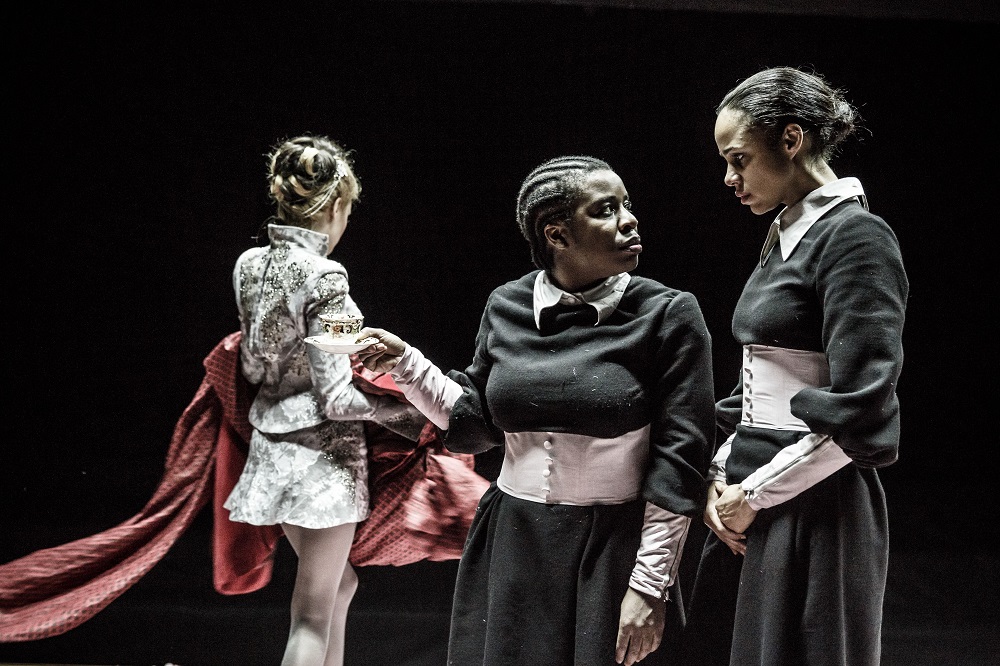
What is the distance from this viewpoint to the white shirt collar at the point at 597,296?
1640 millimetres

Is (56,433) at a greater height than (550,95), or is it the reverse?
(550,95)

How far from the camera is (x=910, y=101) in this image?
9.00ft

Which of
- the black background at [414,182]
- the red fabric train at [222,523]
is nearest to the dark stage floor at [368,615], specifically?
the black background at [414,182]

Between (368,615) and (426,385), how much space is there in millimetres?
1547

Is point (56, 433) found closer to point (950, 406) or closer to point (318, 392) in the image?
point (318, 392)

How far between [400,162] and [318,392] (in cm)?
97

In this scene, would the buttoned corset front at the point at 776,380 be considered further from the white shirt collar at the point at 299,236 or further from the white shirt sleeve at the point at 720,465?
the white shirt collar at the point at 299,236

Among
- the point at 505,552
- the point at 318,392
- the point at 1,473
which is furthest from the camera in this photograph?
the point at 1,473

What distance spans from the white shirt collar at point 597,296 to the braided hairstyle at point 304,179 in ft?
2.69

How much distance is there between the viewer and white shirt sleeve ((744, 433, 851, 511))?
151 cm

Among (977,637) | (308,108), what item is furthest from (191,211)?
(977,637)

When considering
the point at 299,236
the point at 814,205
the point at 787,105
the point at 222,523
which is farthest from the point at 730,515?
the point at 222,523

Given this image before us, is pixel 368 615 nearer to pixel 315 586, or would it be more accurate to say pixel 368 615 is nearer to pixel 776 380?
pixel 315 586

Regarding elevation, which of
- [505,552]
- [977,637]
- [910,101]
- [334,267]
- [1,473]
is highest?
[910,101]
